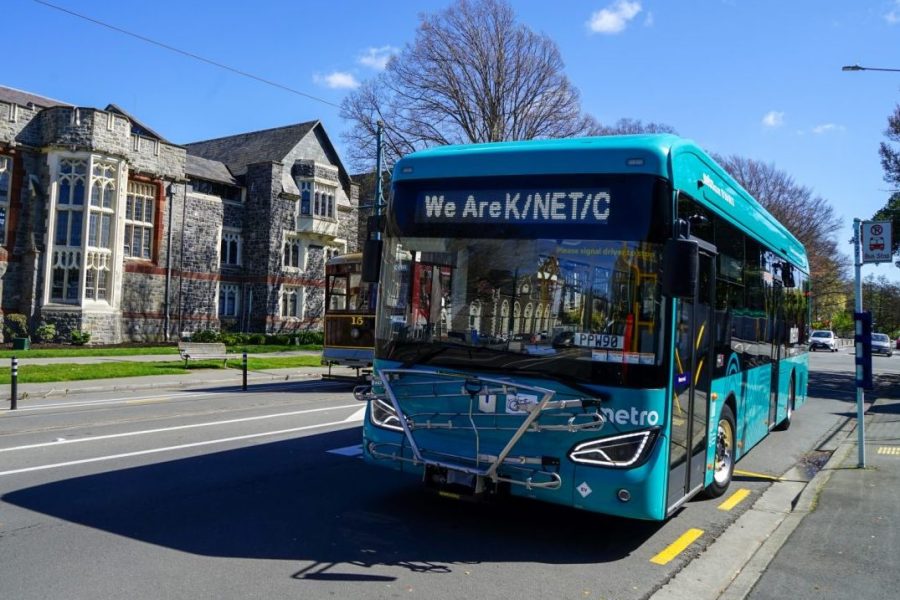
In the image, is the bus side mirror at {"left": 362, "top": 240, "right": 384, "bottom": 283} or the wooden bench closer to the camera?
the bus side mirror at {"left": 362, "top": 240, "right": 384, "bottom": 283}

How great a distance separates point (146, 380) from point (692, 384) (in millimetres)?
16515

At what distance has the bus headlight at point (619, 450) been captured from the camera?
4.96 metres

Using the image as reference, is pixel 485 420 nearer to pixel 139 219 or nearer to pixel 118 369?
pixel 118 369

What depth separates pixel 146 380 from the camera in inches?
736

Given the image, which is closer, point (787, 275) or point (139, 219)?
point (787, 275)

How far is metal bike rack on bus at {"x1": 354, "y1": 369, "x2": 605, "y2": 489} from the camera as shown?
507cm

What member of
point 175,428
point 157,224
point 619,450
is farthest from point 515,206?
point 157,224

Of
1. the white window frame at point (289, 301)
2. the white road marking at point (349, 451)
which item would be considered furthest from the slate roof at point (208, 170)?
the white road marking at point (349, 451)

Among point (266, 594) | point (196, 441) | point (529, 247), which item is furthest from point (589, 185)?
point (196, 441)

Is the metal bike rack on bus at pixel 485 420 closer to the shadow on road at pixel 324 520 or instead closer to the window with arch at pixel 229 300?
the shadow on road at pixel 324 520

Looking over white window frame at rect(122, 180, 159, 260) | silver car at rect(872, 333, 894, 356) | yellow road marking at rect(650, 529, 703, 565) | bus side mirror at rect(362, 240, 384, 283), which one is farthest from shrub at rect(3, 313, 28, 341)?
silver car at rect(872, 333, 894, 356)

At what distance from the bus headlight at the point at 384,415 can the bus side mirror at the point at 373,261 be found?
3.61ft

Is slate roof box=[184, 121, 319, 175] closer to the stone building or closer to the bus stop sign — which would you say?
the stone building

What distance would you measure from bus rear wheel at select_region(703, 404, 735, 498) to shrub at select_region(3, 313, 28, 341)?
29.9 meters
